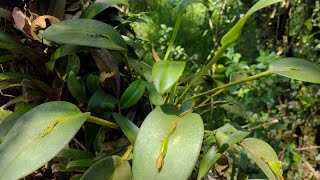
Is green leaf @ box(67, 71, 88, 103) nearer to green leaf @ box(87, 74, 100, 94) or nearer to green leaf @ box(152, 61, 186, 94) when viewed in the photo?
green leaf @ box(87, 74, 100, 94)

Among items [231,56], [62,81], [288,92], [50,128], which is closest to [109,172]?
[50,128]

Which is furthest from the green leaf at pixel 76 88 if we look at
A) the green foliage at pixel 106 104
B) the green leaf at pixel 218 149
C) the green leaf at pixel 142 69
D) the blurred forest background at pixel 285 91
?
the blurred forest background at pixel 285 91

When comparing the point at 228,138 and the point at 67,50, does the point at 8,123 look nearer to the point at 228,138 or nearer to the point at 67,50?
the point at 67,50

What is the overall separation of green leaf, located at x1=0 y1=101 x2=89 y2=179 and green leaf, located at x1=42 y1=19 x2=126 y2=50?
0.28ft

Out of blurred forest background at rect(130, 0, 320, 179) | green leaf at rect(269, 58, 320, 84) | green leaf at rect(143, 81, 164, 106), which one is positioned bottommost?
blurred forest background at rect(130, 0, 320, 179)

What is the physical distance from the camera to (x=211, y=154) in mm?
537

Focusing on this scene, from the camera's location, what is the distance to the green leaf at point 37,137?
1.46 feet

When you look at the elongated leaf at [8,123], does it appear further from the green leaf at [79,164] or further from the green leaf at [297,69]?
the green leaf at [297,69]

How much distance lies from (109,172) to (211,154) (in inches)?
5.4

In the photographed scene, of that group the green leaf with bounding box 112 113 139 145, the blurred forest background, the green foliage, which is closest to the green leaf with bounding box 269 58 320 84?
the green foliage

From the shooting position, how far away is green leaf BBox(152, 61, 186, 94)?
1.63 ft

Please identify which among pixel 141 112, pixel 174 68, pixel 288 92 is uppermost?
pixel 174 68

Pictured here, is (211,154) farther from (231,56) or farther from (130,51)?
(231,56)

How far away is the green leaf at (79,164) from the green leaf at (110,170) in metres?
0.07
